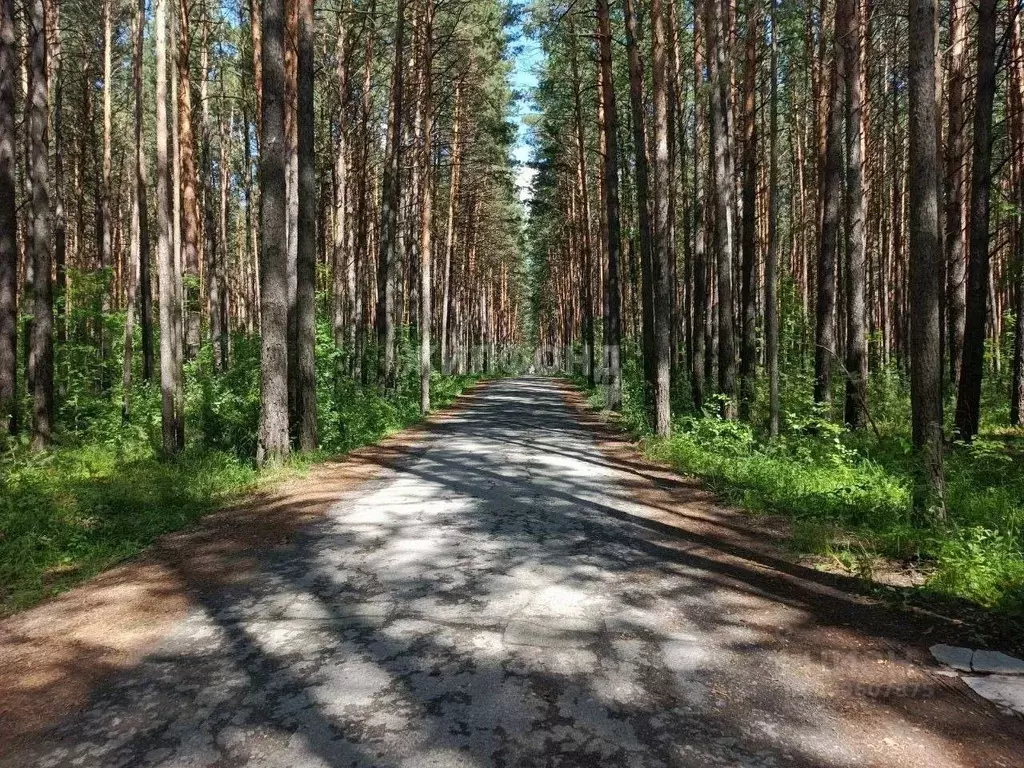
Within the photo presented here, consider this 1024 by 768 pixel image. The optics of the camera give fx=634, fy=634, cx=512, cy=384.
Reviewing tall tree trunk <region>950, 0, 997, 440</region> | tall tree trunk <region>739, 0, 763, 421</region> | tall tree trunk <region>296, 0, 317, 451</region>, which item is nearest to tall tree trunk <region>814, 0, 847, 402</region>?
tall tree trunk <region>739, 0, 763, 421</region>

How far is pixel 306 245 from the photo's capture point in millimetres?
11742

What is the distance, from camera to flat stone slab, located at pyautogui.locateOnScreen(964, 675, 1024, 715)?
3271 mm

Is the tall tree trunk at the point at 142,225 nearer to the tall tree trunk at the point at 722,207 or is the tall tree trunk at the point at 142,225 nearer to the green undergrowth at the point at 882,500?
the tall tree trunk at the point at 722,207

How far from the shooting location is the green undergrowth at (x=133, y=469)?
238 inches

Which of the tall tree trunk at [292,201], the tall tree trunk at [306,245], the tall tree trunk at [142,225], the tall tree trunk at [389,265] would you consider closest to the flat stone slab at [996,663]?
the tall tree trunk at [306,245]

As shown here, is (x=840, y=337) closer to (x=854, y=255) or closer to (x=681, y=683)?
(x=854, y=255)

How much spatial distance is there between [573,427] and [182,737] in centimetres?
1342

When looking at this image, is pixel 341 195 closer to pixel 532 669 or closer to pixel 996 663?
pixel 532 669

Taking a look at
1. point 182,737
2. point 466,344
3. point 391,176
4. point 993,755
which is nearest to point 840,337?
point 391,176

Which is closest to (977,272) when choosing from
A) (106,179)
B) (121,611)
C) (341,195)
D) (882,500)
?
(882,500)

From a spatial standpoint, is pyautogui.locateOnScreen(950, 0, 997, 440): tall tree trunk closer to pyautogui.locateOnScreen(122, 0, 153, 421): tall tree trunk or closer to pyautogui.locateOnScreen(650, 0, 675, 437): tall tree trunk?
pyautogui.locateOnScreen(650, 0, 675, 437): tall tree trunk

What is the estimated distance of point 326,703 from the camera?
320cm

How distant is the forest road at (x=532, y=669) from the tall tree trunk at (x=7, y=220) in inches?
358

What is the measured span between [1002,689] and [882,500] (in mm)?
4163
